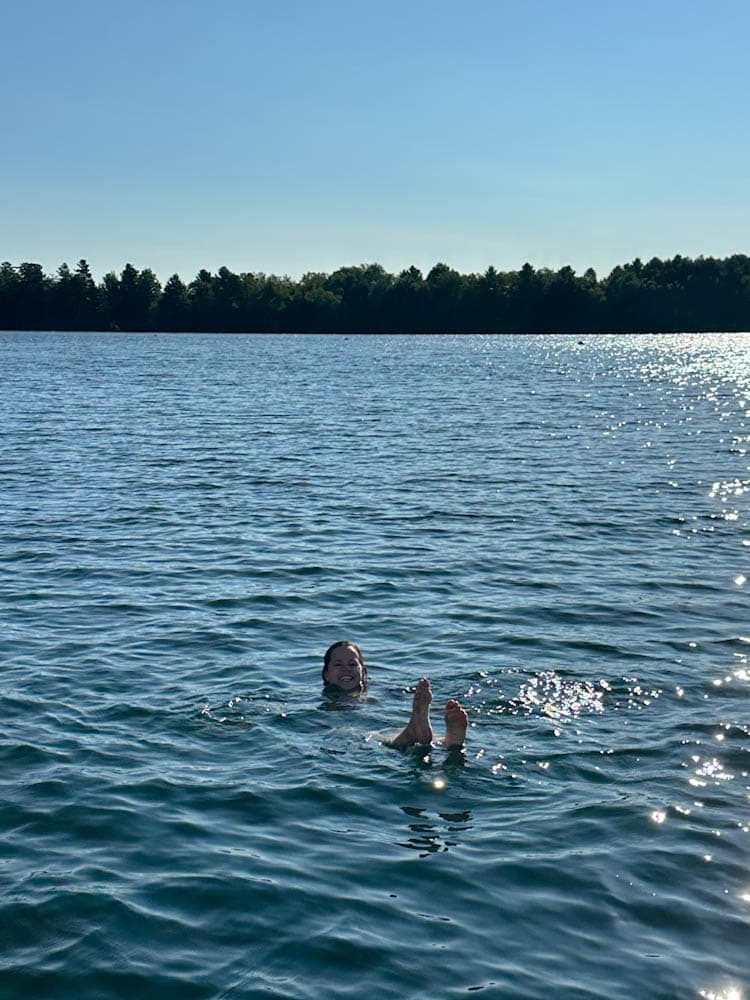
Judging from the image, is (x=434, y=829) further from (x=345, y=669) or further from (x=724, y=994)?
(x=345, y=669)

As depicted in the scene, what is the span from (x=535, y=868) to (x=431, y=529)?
612 inches

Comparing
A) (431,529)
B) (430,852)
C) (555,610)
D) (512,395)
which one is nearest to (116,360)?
(512,395)

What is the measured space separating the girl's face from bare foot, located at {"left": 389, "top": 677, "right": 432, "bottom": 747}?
1.57 m

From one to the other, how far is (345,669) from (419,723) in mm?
1938

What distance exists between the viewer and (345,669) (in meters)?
13.1

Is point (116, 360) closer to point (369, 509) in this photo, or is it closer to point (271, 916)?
point (369, 509)

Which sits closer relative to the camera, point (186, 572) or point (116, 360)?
point (186, 572)

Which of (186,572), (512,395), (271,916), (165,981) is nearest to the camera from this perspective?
(165,981)

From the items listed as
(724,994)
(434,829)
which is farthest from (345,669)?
(724,994)

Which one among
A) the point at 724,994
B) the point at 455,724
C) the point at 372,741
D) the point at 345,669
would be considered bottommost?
the point at 372,741

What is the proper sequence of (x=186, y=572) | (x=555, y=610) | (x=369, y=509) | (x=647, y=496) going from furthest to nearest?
(x=647, y=496) → (x=369, y=509) → (x=186, y=572) → (x=555, y=610)

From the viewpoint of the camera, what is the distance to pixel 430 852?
9.30m

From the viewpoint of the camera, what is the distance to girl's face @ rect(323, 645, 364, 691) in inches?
515

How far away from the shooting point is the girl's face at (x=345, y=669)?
13.1m
